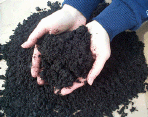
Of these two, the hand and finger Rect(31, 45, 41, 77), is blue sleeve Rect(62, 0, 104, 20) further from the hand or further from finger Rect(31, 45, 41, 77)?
finger Rect(31, 45, 41, 77)

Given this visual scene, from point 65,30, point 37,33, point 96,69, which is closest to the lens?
point 96,69

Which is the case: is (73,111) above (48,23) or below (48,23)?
below

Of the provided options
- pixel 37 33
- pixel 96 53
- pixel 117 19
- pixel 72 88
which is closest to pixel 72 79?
pixel 72 88

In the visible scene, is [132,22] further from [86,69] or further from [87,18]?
[86,69]

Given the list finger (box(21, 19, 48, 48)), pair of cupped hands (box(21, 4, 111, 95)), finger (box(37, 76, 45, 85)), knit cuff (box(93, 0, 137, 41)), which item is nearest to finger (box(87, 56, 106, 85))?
pair of cupped hands (box(21, 4, 111, 95))

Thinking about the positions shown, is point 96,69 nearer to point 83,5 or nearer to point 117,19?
point 117,19

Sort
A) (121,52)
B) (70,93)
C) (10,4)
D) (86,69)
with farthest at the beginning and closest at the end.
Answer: (10,4) < (121,52) < (70,93) < (86,69)

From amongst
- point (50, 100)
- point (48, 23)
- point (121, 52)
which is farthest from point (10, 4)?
point (121, 52)
